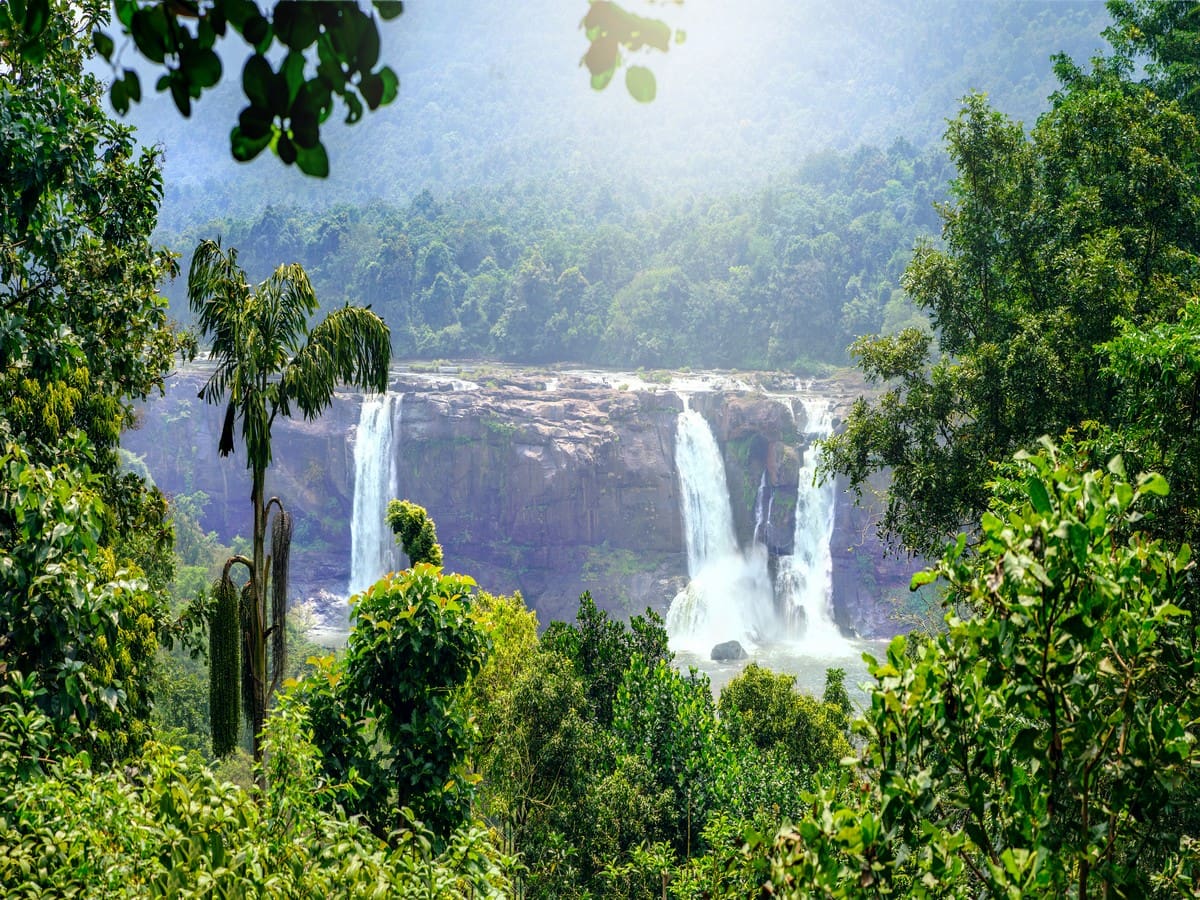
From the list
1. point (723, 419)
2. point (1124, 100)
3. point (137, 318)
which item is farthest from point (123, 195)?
point (723, 419)

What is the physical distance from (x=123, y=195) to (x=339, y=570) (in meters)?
35.9

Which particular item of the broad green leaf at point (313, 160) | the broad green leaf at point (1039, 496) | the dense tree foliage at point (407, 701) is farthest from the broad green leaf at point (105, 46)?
the dense tree foliage at point (407, 701)

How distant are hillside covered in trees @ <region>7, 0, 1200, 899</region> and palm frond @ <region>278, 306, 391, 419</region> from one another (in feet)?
0.11

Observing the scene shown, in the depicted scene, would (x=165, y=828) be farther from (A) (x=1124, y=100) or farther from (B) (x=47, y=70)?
(A) (x=1124, y=100)

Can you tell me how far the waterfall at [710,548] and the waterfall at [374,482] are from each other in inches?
413

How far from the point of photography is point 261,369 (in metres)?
6.70

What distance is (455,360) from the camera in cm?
5184

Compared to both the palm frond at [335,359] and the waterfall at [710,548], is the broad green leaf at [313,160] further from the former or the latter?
the waterfall at [710,548]

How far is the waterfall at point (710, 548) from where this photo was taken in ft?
126

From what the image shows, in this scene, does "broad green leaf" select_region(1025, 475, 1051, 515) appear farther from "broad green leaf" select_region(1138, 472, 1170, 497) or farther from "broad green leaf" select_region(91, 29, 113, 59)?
"broad green leaf" select_region(91, 29, 113, 59)

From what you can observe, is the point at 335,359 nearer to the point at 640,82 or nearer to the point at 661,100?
the point at 640,82

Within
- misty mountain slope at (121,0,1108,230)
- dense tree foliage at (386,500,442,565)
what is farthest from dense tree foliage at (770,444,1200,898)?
misty mountain slope at (121,0,1108,230)

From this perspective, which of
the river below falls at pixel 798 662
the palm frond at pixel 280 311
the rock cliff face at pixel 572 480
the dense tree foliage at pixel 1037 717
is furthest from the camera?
the rock cliff face at pixel 572 480

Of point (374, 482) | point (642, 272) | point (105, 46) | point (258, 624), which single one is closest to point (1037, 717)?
point (105, 46)
